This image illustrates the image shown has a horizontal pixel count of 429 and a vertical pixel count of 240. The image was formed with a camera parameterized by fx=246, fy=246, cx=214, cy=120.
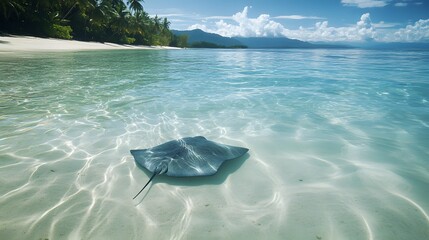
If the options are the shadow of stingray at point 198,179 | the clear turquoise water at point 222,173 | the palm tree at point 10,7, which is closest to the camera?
the clear turquoise water at point 222,173

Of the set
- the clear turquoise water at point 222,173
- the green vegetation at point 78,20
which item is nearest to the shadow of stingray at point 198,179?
the clear turquoise water at point 222,173

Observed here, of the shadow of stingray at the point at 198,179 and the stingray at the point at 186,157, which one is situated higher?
the stingray at the point at 186,157

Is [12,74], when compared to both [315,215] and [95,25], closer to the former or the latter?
[315,215]

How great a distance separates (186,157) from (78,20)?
162 ft

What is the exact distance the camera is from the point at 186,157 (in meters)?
2.93

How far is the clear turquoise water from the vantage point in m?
2.15

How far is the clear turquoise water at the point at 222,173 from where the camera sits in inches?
84.5

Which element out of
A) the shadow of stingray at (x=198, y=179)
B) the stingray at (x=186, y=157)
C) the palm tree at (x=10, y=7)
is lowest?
the shadow of stingray at (x=198, y=179)

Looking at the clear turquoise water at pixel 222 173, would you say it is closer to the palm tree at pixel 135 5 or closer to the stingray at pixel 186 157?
the stingray at pixel 186 157

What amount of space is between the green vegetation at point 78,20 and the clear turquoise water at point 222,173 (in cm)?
3113

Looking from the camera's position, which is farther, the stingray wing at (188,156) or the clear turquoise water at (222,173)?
the stingray wing at (188,156)

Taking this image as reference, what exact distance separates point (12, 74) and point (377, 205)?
39.4 feet

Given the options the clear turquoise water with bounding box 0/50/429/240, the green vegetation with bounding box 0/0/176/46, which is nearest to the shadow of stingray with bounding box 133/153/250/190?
the clear turquoise water with bounding box 0/50/429/240

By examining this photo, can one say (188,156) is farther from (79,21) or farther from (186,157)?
(79,21)
